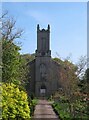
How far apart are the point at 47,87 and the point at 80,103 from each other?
40.3 metres

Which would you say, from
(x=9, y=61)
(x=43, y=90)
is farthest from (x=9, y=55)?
(x=43, y=90)

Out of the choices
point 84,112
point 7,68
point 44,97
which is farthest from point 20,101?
point 44,97

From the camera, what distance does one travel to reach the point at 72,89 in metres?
26.8

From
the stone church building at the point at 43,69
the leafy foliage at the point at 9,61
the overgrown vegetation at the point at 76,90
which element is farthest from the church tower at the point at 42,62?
the leafy foliage at the point at 9,61

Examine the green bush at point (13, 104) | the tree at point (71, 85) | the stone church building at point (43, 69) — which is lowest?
the green bush at point (13, 104)

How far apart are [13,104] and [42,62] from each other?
52.3 m

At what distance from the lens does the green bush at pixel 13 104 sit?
15.0 m

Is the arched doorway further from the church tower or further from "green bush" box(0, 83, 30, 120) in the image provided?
"green bush" box(0, 83, 30, 120)

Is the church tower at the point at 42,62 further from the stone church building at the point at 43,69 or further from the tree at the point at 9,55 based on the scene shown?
the tree at the point at 9,55

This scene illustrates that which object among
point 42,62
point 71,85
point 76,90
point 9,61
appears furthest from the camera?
point 42,62

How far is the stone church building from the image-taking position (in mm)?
67062

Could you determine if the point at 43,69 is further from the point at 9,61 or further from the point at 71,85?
the point at 9,61

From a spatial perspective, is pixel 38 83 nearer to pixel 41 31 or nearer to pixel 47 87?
pixel 47 87

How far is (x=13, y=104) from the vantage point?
15680mm
